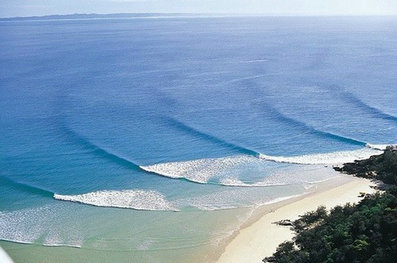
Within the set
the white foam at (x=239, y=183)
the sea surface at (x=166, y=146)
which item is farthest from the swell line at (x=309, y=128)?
the white foam at (x=239, y=183)

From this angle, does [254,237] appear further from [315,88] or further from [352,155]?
[315,88]

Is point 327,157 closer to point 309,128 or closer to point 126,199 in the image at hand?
point 309,128

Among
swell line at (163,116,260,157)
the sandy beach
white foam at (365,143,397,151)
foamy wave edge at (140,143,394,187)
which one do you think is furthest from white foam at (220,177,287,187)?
white foam at (365,143,397,151)

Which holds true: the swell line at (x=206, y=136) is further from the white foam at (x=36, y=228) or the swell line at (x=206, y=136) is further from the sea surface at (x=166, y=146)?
the white foam at (x=36, y=228)

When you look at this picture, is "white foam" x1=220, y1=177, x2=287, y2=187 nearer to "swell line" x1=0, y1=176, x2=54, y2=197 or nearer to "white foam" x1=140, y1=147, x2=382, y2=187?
"white foam" x1=140, y1=147, x2=382, y2=187

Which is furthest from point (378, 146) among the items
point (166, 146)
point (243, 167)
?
point (166, 146)

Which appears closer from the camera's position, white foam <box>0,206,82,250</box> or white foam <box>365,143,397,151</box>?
white foam <box>0,206,82,250</box>

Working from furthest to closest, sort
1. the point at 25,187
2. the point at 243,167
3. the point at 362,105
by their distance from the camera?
1. the point at 362,105
2. the point at 243,167
3. the point at 25,187
